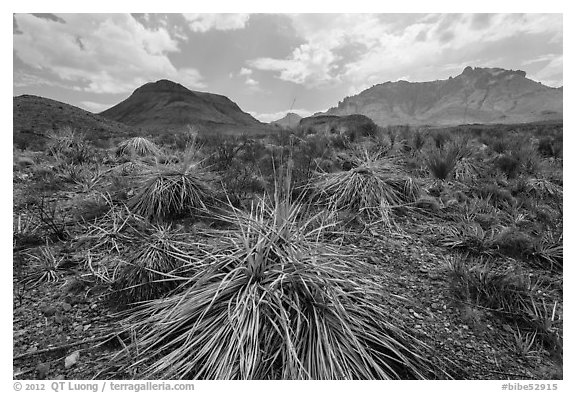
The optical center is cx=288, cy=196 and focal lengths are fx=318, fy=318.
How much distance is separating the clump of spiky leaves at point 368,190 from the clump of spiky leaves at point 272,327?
189 cm

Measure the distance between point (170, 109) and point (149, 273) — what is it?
109162mm

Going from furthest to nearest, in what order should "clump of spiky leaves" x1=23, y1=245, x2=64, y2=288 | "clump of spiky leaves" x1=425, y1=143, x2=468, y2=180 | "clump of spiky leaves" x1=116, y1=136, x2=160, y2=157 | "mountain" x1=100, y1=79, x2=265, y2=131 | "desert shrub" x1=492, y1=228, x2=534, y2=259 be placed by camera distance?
"mountain" x1=100, y1=79, x2=265, y2=131 < "clump of spiky leaves" x1=116, y1=136, x2=160, y2=157 < "clump of spiky leaves" x1=425, y1=143, x2=468, y2=180 < "desert shrub" x1=492, y1=228, x2=534, y2=259 < "clump of spiky leaves" x1=23, y1=245, x2=64, y2=288

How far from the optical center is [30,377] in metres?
2.04

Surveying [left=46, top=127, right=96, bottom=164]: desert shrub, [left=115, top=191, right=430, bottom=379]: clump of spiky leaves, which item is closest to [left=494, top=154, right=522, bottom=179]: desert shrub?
[left=115, top=191, right=430, bottom=379]: clump of spiky leaves

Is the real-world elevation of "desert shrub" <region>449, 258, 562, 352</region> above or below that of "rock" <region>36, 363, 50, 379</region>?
below

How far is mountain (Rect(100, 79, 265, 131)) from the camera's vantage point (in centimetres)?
9512

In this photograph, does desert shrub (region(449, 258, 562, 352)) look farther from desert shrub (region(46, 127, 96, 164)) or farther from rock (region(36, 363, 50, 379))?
desert shrub (region(46, 127, 96, 164))

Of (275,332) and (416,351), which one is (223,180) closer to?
(275,332)

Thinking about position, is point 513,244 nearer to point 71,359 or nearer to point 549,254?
point 549,254

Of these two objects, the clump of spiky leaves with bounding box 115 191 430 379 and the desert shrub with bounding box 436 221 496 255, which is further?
the desert shrub with bounding box 436 221 496 255

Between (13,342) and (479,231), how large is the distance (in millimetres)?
4354

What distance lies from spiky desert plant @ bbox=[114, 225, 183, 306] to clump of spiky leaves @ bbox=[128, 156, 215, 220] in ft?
3.35

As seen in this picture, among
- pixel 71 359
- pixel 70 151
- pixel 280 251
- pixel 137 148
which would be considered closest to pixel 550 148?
pixel 280 251

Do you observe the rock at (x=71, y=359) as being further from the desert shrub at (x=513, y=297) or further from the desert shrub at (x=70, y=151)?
the desert shrub at (x=70, y=151)
